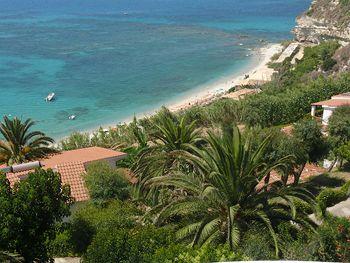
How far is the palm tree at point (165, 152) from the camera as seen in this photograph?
1784 cm

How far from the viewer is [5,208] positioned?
1326cm

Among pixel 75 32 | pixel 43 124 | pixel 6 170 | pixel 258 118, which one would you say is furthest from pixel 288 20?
pixel 6 170

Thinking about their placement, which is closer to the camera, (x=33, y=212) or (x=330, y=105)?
(x=33, y=212)

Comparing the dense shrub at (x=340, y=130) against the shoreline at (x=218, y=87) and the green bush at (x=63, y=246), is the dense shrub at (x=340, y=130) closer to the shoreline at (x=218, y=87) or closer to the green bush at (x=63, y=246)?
the green bush at (x=63, y=246)

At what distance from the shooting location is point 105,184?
18672 mm

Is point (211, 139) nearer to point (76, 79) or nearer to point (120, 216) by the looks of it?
point (120, 216)

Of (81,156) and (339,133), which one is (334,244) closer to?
(339,133)

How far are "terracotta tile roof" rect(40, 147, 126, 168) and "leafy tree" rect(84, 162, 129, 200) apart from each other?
3.15 metres

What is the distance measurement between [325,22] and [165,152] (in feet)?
310

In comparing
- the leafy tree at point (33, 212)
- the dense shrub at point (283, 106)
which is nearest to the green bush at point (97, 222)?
the leafy tree at point (33, 212)

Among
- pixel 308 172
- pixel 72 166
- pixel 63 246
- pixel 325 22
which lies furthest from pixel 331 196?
pixel 325 22

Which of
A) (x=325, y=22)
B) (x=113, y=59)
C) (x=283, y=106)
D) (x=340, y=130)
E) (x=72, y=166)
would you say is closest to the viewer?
(x=72, y=166)

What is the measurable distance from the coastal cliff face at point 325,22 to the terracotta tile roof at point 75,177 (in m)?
66.0

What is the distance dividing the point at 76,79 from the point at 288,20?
8015 cm
